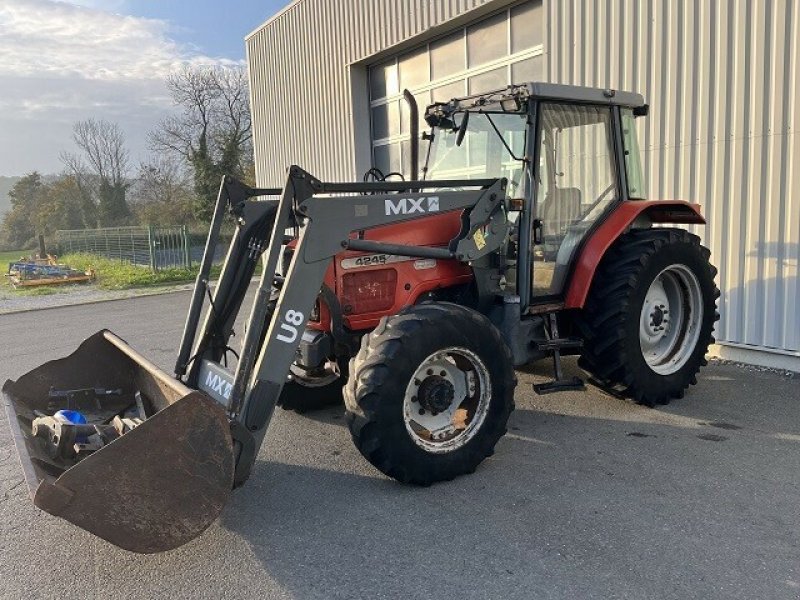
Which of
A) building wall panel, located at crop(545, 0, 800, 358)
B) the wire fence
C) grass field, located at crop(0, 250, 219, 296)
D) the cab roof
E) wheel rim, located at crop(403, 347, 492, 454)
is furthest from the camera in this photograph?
the wire fence

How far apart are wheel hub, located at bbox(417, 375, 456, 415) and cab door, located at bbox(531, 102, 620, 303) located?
1.28 m

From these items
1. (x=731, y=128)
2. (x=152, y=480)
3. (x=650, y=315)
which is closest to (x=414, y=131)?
(x=650, y=315)

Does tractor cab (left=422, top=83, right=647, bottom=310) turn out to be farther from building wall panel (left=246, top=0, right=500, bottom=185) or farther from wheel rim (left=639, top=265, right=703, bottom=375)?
building wall panel (left=246, top=0, right=500, bottom=185)

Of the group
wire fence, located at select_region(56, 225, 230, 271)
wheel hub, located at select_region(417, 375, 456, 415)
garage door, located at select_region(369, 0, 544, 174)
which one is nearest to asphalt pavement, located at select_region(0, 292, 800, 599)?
wheel hub, located at select_region(417, 375, 456, 415)

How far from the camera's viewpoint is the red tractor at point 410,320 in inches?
120

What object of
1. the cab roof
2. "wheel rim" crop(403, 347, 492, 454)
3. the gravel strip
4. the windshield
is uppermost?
the cab roof

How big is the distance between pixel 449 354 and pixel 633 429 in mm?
1714

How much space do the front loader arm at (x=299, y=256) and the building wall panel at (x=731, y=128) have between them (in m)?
3.81

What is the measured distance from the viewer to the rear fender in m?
4.97

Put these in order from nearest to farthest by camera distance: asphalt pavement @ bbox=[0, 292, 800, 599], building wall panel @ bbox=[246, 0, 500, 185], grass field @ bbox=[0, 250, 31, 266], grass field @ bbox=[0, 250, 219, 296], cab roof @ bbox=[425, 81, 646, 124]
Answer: asphalt pavement @ bbox=[0, 292, 800, 599]
cab roof @ bbox=[425, 81, 646, 124]
building wall panel @ bbox=[246, 0, 500, 185]
grass field @ bbox=[0, 250, 219, 296]
grass field @ bbox=[0, 250, 31, 266]

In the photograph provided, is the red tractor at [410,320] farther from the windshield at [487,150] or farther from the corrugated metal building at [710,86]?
the corrugated metal building at [710,86]

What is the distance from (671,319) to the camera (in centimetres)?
570

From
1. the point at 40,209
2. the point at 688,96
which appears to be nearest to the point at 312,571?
the point at 688,96

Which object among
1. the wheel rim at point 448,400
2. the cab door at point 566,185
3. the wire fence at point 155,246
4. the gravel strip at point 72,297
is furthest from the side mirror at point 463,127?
the wire fence at point 155,246
